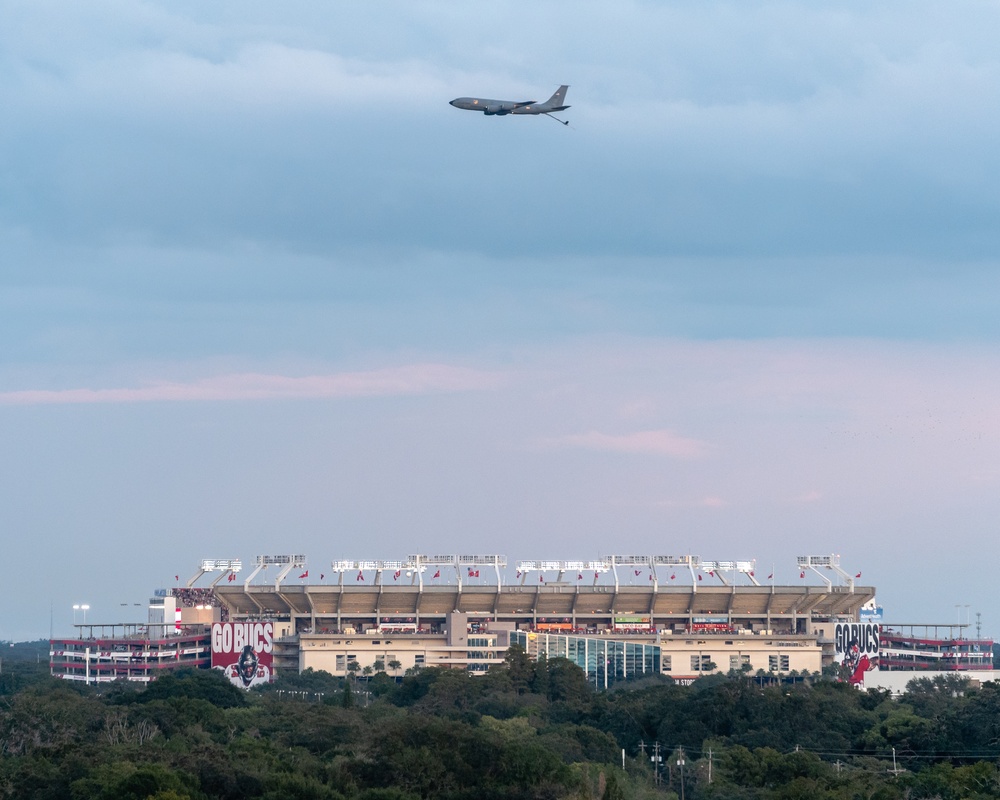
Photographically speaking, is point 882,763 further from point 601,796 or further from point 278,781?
point 278,781

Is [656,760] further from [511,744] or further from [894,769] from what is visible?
[511,744]

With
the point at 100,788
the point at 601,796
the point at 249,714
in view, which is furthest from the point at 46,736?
the point at 601,796

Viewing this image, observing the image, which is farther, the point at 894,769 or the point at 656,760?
the point at 656,760

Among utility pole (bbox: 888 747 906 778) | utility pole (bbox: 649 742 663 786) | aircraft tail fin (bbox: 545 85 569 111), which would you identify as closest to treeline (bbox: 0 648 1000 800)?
utility pole (bbox: 888 747 906 778)

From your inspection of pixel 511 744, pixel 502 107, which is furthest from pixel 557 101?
pixel 511 744

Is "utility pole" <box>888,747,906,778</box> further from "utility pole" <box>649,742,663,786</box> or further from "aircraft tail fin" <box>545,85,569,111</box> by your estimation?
"aircraft tail fin" <box>545,85,569,111</box>
